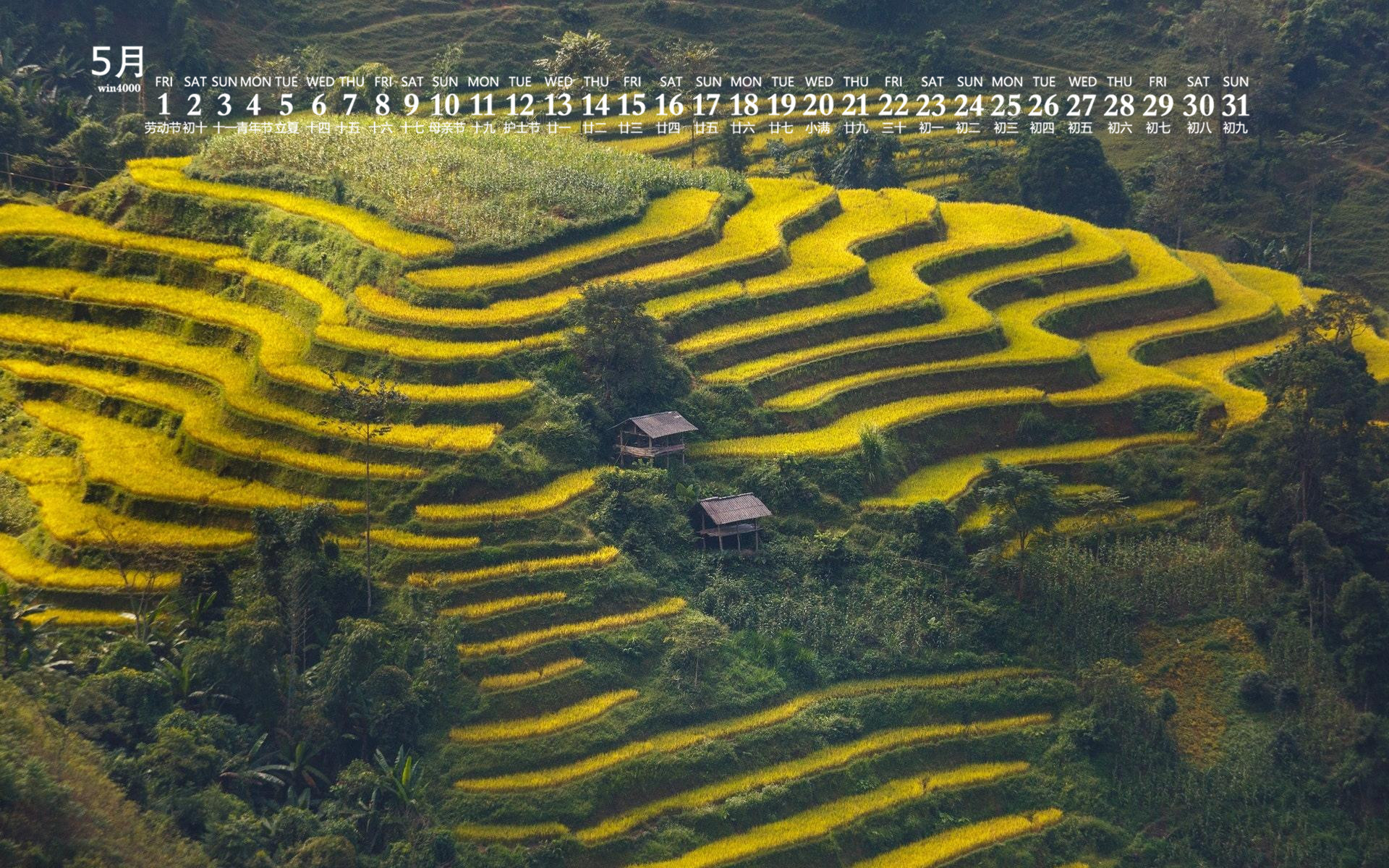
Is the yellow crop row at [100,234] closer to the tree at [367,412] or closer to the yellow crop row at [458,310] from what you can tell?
the yellow crop row at [458,310]

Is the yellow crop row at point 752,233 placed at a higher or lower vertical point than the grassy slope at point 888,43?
lower

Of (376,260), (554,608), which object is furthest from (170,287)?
(554,608)

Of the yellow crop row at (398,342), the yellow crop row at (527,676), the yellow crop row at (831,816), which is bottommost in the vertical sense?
the yellow crop row at (831,816)

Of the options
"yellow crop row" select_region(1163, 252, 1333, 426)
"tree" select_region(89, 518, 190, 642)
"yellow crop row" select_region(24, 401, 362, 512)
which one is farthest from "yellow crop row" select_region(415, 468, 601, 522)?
"yellow crop row" select_region(1163, 252, 1333, 426)

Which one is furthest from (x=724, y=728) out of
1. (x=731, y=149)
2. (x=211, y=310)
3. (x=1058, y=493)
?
(x=731, y=149)

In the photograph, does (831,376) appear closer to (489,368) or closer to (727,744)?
(489,368)

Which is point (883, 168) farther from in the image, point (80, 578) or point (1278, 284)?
point (80, 578)

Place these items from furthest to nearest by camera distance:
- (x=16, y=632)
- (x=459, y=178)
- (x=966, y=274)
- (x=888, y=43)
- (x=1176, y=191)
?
(x=888, y=43), (x=1176, y=191), (x=966, y=274), (x=459, y=178), (x=16, y=632)

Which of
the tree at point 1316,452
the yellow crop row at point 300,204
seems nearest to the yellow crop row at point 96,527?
the yellow crop row at point 300,204
